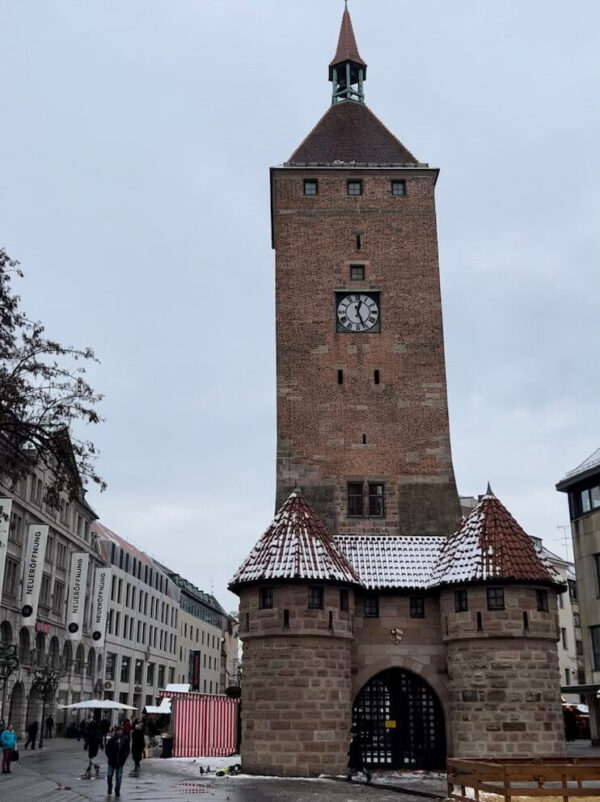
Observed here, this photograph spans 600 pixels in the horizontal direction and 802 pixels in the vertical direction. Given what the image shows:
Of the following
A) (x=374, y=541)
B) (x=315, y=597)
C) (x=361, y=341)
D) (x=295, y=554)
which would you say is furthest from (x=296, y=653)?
(x=361, y=341)

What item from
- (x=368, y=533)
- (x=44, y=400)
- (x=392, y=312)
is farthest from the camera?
(x=392, y=312)

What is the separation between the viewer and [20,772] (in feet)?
92.5

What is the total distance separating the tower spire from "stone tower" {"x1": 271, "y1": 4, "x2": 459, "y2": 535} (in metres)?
5.12

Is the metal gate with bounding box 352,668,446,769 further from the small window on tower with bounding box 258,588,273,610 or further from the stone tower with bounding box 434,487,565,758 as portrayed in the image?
the small window on tower with bounding box 258,588,273,610

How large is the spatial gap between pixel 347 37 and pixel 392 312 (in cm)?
1781

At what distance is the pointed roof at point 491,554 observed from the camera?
27.3m

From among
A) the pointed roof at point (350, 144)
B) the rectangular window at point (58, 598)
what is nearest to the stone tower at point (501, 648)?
the pointed roof at point (350, 144)

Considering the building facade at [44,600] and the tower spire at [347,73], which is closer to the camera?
the tower spire at [347,73]

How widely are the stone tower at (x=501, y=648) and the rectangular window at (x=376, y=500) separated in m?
4.54

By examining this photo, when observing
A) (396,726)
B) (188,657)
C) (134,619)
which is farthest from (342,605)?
(188,657)

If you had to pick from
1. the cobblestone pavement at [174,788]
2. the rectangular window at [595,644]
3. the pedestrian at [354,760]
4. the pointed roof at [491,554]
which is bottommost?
the cobblestone pavement at [174,788]

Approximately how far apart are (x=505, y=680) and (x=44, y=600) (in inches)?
1294

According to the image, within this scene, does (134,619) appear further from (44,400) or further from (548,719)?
(44,400)

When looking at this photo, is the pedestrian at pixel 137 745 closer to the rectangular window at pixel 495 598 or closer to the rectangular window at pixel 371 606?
the rectangular window at pixel 371 606
